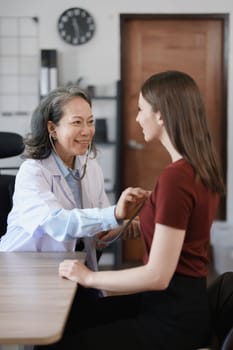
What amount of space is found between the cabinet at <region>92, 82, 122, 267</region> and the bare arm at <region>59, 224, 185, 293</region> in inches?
99.6

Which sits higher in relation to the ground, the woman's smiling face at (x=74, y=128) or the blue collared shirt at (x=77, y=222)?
the woman's smiling face at (x=74, y=128)

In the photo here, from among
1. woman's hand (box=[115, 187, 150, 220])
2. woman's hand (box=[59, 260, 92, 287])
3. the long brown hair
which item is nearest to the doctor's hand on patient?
woman's hand (box=[115, 187, 150, 220])

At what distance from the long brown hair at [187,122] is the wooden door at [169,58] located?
2.67 meters

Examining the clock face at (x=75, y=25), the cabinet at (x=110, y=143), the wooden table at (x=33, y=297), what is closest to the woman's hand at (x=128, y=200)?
the wooden table at (x=33, y=297)

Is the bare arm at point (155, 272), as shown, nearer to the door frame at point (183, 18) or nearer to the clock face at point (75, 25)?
the door frame at point (183, 18)

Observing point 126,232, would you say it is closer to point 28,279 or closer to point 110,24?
point 28,279

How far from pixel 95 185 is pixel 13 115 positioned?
2.08m

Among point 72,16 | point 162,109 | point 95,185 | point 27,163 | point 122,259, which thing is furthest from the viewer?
point 122,259

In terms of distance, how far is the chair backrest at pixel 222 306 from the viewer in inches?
55.0

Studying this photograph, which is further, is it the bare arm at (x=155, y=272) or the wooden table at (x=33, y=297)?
the bare arm at (x=155, y=272)

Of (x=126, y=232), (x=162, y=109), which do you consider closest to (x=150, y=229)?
(x=162, y=109)

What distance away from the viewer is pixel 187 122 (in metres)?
1.32

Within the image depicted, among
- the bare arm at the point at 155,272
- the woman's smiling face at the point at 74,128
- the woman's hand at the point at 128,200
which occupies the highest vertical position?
the woman's smiling face at the point at 74,128

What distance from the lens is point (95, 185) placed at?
2025mm
